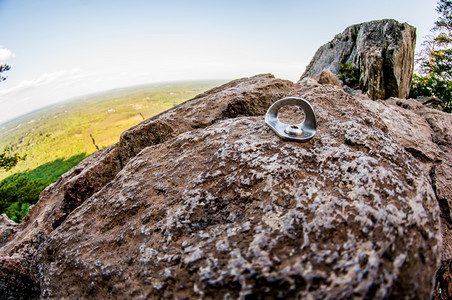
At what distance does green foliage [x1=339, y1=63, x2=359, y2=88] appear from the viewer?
12.9m

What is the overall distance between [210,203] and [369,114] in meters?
3.44

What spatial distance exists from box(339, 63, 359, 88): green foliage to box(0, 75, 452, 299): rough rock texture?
398 inches

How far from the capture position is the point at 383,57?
481 inches

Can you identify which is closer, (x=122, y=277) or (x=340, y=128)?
(x=122, y=277)

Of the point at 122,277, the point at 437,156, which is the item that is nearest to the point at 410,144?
the point at 437,156

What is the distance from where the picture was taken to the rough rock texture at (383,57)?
12.0 metres

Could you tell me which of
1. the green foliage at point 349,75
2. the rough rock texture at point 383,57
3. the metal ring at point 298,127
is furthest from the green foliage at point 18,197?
the rough rock texture at point 383,57

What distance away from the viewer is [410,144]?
473cm

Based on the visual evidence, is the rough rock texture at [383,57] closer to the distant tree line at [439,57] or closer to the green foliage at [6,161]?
the distant tree line at [439,57]

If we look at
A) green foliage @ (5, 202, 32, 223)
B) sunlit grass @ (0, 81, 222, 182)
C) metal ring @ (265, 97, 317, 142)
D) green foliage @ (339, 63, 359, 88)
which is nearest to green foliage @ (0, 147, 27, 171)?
green foliage @ (5, 202, 32, 223)

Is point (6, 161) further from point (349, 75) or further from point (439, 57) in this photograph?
point (439, 57)

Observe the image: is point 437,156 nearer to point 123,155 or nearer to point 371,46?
point 123,155

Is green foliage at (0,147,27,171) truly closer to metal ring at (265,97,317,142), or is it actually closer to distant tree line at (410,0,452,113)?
metal ring at (265,97,317,142)

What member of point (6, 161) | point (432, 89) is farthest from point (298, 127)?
point (432, 89)
